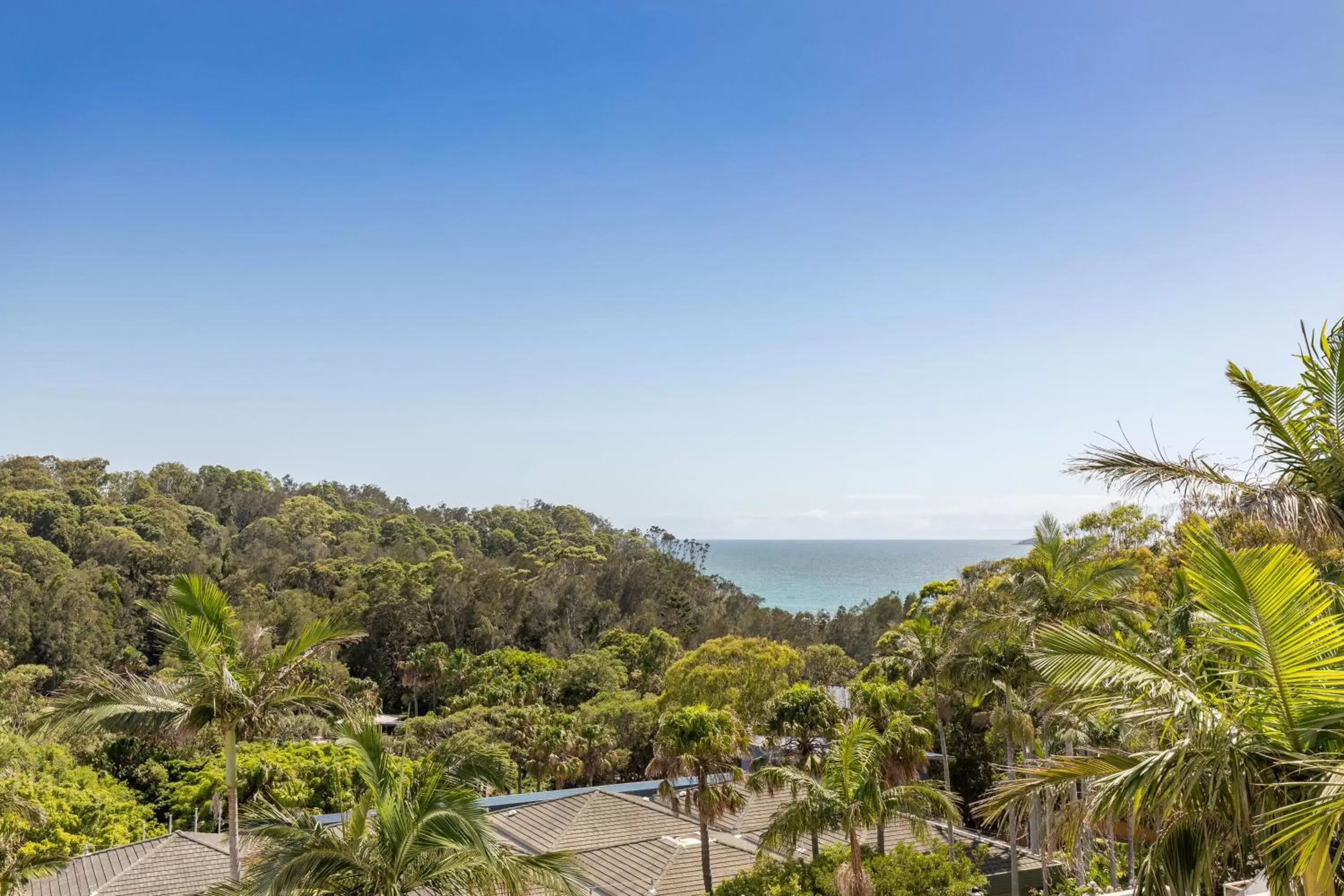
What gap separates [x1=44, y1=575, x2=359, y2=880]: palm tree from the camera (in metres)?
9.20

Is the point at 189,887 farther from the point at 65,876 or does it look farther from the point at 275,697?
the point at 275,697

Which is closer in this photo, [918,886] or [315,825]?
[315,825]

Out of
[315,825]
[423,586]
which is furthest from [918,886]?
[423,586]

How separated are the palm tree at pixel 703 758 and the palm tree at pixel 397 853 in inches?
346

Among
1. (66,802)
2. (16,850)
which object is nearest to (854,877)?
(16,850)

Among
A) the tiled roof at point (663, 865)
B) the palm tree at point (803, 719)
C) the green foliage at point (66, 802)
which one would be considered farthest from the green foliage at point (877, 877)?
the green foliage at point (66, 802)

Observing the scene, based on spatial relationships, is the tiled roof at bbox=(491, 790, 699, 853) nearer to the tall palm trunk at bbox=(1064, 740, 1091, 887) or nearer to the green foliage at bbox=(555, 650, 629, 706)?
the tall palm trunk at bbox=(1064, 740, 1091, 887)

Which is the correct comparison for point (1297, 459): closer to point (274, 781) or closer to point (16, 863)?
point (16, 863)

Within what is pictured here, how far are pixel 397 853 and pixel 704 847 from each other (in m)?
9.81

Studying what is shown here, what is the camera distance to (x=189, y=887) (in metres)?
15.1

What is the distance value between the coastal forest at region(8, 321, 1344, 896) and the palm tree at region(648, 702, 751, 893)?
76 millimetres

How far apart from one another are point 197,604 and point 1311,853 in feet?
32.0

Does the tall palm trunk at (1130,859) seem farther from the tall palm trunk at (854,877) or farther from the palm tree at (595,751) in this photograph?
the palm tree at (595,751)

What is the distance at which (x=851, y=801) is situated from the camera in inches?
476
